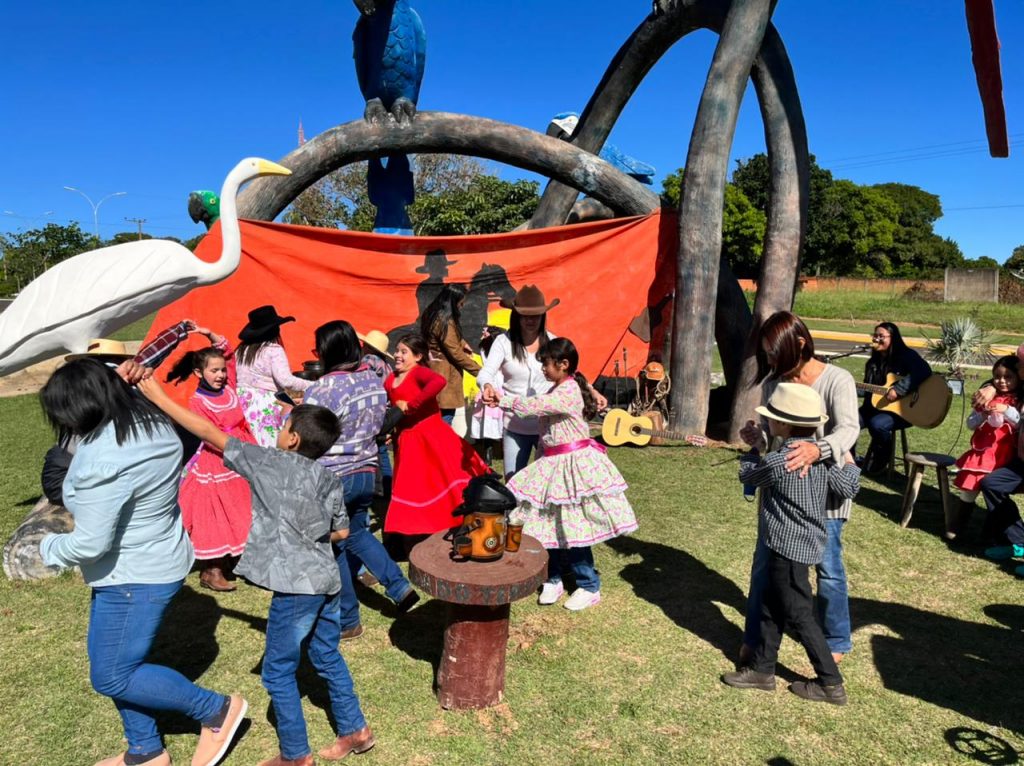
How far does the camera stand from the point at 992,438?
16.4 ft

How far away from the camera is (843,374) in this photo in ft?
10.5

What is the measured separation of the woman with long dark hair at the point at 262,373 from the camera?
4.62m

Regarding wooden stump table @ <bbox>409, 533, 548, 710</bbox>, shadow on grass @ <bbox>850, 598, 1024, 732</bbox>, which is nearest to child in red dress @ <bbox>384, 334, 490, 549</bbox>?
wooden stump table @ <bbox>409, 533, 548, 710</bbox>

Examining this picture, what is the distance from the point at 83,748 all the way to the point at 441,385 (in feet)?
7.75

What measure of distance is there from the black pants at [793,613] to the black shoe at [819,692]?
29 mm

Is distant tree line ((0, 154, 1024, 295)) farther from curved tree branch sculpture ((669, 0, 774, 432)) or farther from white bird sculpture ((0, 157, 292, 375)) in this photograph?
white bird sculpture ((0, 157, 292, 375))

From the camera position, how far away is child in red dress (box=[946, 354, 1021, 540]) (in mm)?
4934

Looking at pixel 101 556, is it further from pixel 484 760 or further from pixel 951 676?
pixel 951 676

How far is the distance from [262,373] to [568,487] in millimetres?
2200

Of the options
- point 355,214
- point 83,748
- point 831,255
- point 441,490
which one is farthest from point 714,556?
point 831,255

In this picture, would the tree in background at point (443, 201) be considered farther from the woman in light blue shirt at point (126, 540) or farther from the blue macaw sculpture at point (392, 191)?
the woman in light blue shirt at point (126, 540)

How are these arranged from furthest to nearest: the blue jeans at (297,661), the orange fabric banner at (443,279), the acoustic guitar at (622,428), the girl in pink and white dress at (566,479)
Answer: the orange fabric banner at (443,279) → the acoustic guitar at (622,428) → the girl in pink and white dress at (566,479) → the blue jeans at (297,661)

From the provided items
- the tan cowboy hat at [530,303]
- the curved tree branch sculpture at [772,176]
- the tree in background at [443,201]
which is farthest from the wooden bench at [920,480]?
the tree in background at [443,201]

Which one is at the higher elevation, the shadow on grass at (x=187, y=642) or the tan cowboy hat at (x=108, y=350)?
the tan cowboy hat at (x=108, y=350)
